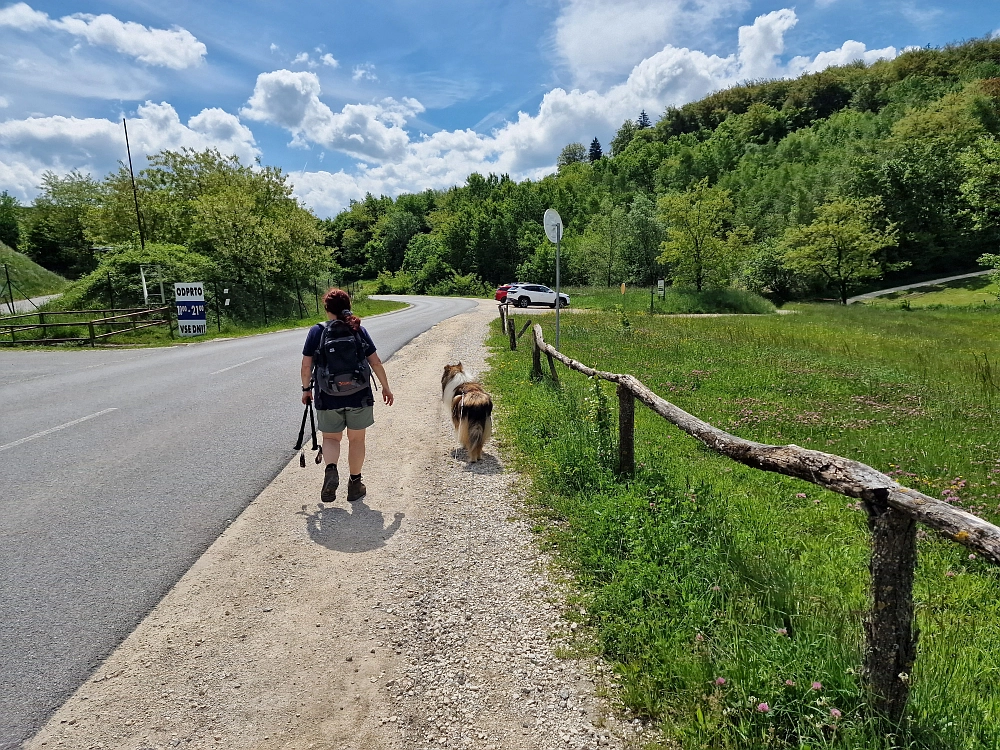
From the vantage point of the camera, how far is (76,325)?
19281mm

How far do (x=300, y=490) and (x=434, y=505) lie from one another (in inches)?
58.4

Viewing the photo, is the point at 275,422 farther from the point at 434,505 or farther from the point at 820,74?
the point at 820,74

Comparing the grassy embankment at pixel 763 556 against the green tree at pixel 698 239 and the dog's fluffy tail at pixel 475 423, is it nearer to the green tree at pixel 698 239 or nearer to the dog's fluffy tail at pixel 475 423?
the dog's fluffy tail at pixel 475 423

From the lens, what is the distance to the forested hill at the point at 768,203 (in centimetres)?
3766

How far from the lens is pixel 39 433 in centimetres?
698

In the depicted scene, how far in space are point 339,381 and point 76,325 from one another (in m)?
21.0

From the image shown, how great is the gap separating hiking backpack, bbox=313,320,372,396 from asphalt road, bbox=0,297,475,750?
1503 millimetres

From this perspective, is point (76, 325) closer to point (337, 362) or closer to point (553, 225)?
point (553, 225)

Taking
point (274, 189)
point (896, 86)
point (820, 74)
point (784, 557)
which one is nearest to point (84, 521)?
point (784, 557)

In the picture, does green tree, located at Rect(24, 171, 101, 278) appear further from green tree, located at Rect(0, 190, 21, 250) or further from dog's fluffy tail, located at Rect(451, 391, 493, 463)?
dog's fluffy tail, located at Rect(451, 391, 493, 463)

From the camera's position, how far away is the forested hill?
37656 mm

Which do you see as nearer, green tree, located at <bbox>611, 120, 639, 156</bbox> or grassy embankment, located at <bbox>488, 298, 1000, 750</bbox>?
grassy embankment, located at <bbox>488, 298, 1000, 750</bbox>

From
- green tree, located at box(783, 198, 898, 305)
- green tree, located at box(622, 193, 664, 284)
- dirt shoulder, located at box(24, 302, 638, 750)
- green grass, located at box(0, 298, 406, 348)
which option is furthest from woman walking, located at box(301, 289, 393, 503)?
green tree, located at box(622, 193, 664, 284)

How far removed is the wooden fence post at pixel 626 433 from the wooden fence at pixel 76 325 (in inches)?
842
